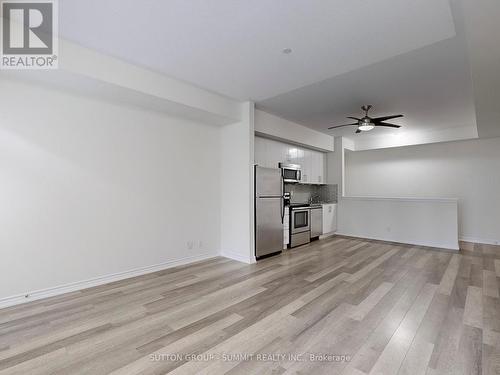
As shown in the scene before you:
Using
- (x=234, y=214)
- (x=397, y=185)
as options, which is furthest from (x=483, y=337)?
(x=397, y=185)

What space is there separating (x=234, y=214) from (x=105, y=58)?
3.09 metres

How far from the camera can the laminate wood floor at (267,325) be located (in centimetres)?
185

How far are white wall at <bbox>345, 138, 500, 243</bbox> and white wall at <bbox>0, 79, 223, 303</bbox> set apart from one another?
5996 mm

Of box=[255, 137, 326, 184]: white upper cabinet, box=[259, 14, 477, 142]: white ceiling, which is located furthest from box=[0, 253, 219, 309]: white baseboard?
box=[259, 14, 477, 142]: white ceiling

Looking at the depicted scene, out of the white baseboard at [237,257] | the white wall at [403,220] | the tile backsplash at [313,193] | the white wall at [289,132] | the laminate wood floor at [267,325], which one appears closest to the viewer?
the laminate wood floor at [267,325]

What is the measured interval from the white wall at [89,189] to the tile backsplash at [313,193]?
3155 mm

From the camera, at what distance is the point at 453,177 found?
6.52m

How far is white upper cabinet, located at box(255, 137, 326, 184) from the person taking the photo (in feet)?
18.1

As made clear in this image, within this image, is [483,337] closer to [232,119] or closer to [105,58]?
[232,119]

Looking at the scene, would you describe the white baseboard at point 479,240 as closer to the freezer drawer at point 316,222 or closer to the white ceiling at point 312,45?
the white ceiling at point 312,45

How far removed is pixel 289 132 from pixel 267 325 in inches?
172

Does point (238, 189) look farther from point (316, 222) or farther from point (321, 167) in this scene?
point (321, 167)

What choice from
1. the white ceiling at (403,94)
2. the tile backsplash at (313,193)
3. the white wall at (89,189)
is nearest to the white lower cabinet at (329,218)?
the tile backsplash at (313,193)

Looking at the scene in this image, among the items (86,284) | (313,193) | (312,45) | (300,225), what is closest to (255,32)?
(312,45)
